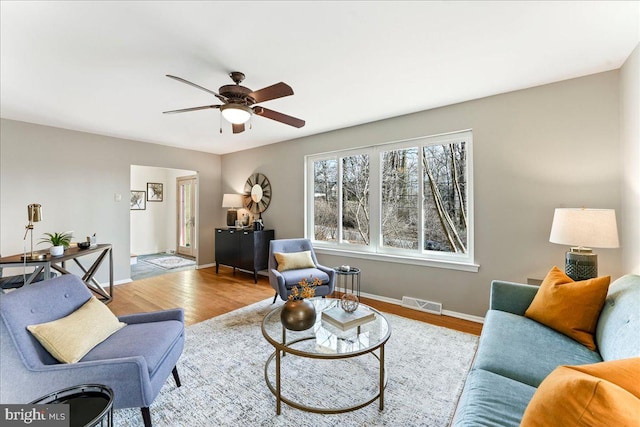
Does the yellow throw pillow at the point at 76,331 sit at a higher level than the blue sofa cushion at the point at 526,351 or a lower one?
higher

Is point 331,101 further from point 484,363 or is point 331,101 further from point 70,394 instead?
point 70,394

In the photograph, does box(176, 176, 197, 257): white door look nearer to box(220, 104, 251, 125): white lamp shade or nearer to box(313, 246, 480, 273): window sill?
box(313, 246, 480, 273): window sill

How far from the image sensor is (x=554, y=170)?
8.84 feet

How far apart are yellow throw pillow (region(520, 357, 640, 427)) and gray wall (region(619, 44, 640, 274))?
1892mm

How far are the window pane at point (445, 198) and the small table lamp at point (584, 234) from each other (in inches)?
42.5

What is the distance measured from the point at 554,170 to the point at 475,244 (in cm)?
103

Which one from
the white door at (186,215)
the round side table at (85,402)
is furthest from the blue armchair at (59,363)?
the white door at (186,215)

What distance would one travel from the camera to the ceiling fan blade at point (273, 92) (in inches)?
79.1

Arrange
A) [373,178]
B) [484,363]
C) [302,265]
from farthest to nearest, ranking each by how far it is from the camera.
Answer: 1. [373,178]
2. [302,265]
3. [484,363]

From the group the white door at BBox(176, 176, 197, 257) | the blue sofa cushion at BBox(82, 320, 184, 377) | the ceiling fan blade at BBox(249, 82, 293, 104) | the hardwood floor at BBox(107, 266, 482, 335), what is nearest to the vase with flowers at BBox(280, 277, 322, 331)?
the blue sofa cushion at BBox(82, 320, 184, 377)

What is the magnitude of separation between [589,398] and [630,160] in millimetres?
2453

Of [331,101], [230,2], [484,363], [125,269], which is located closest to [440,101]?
[331,101]

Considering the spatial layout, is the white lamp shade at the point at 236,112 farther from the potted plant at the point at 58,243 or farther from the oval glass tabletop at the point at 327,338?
the potted plant at the point at 58,243

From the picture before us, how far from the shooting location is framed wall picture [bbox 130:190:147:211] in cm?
713
